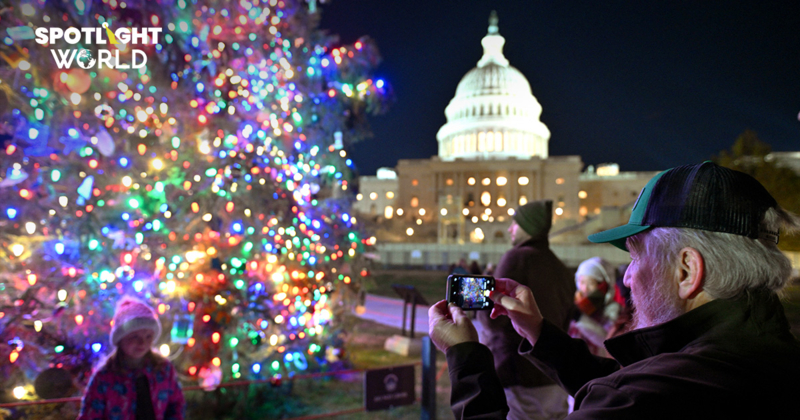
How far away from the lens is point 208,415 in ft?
18.8

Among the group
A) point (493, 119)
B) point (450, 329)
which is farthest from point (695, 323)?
point (493, 119)

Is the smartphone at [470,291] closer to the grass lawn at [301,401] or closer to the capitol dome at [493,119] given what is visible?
the grass lawn at [301,401]

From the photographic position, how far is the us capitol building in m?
51.4

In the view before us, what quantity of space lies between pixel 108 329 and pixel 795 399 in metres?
5.76

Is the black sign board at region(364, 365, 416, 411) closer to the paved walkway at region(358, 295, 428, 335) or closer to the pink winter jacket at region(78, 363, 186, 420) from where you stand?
the pink winter jacket at region(78, 363, 186, 420)

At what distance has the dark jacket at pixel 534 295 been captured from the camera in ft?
10.6

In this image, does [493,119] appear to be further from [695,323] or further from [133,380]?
[695,323]

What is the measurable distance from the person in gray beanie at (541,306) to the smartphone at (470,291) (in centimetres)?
142

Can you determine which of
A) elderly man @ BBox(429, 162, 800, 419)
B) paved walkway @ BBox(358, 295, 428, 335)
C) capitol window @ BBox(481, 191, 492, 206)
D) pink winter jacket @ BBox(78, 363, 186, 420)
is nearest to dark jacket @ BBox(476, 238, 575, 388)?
elderly man @ BBox(429, 162, 800, 419)

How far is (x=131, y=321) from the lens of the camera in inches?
131

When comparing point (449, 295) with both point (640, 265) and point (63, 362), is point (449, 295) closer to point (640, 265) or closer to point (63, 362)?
point (640, 265)

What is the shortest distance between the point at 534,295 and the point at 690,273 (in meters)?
2.34

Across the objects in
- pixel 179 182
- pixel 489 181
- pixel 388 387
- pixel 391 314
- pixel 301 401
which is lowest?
pixel 391 314

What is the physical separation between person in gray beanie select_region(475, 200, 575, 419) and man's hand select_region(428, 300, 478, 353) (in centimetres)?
167
